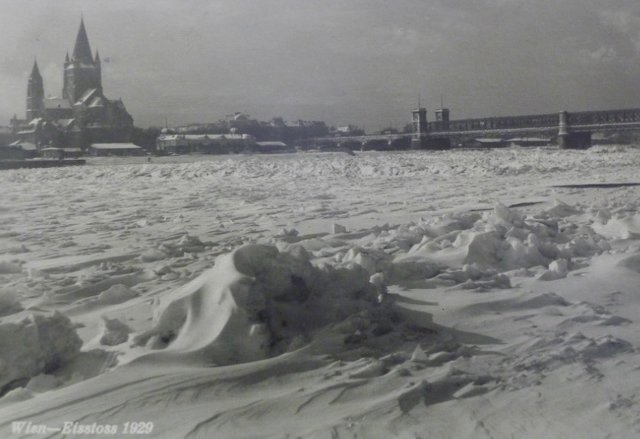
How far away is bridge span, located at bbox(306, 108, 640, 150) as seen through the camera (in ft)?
29.8

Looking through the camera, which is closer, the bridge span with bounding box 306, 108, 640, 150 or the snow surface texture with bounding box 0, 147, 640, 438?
the snow surface texture with bounding box 0, 147, 640, 438

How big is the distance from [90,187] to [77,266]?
628 cm

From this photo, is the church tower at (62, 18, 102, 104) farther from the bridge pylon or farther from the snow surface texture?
the bridge pylon

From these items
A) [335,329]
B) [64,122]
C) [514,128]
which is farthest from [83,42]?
[64,122]

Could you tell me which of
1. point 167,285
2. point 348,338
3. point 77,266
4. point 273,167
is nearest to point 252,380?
point 348,338

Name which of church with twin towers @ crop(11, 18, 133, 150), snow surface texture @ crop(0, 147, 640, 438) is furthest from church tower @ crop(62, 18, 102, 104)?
snow surface texture @ crop(0, 147, 640, 438)

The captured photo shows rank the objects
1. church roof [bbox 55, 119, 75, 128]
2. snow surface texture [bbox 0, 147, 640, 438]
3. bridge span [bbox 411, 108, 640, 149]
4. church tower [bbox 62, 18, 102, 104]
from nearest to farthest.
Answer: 1. snow surface texture [bbox 0, 147, 640, 438]
2. church tower [bbox 62, 18, 102, 104]
3. bridge span [bbox 411, 108, 640, 149]
4. church roof [bbox 55, 119, 75, 128]

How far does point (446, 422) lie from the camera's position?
185 centimetres

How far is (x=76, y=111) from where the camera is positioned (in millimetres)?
14516

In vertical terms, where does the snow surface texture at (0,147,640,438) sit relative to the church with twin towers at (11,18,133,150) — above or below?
below

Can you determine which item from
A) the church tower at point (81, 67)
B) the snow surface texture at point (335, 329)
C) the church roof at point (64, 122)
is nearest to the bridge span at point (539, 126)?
the church tower at point (81, 67)

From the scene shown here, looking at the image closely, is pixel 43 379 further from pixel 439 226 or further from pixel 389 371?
pixel 439 226

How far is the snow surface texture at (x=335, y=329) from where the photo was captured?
75.9 inches

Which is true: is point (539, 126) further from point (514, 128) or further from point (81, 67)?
point (81, 67)
